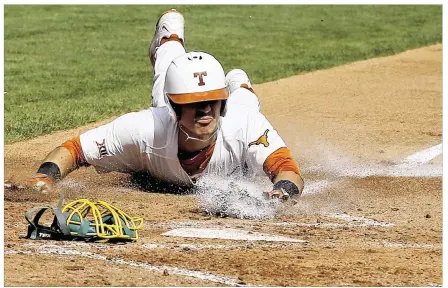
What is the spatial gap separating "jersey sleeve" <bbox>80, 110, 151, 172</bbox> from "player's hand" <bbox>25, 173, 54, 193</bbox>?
1.03 feet

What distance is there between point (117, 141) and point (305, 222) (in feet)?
4.82

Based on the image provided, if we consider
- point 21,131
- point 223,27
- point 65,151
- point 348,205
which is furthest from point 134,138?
point 223,27

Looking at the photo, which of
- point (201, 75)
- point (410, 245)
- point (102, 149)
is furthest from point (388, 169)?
point (410, 245)

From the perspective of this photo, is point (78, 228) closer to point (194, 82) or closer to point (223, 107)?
point (194, 82)

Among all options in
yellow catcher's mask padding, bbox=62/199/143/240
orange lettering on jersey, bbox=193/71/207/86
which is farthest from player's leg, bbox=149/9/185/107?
yellow catcher's mask padding, bbox=62/199/143/240

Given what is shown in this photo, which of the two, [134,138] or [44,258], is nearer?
[44,258]

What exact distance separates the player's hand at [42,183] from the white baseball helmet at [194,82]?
2.98 ft

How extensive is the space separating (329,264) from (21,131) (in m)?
4.95

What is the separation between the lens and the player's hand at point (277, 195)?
6.57 m

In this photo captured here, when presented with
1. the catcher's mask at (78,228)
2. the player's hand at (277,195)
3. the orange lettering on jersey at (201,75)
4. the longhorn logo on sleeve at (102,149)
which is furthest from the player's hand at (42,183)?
the player's hand at (277,195)

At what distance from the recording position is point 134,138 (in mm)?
7145

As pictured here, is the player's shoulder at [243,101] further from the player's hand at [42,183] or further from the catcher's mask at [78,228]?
the catcher's mask at [78,228]

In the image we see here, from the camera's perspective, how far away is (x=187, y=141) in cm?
706

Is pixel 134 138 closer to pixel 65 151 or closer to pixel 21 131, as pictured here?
pixel 65 151
